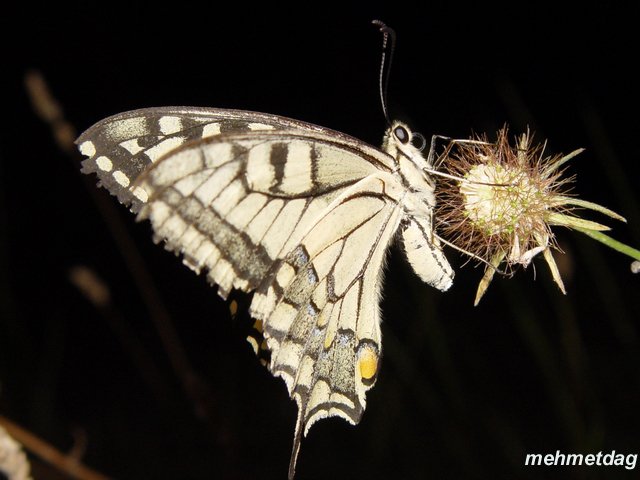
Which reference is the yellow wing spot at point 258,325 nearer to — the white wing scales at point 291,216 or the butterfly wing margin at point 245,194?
the white wing scales at point 291,216

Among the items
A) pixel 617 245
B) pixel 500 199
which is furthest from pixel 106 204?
pixel 617 245

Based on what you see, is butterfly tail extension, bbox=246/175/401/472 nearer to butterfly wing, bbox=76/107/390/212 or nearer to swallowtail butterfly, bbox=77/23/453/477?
swallowtail butterfly, bbox=77/23/453/477

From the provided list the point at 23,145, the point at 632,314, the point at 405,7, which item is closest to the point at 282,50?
the point at 405,7

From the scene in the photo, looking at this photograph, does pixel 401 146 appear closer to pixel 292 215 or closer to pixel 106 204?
pixel 292 215

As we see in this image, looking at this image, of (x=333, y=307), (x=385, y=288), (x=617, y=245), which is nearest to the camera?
(x=617, y=245)

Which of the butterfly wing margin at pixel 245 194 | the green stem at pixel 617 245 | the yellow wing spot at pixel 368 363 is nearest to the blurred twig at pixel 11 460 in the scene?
the butterfly wing margin at pixel 245 194

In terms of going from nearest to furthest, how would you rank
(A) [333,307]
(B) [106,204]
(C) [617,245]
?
(C) [617,245], (A) [333,307], (B) [106,204]

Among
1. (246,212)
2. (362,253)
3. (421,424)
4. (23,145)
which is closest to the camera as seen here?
(246,212)

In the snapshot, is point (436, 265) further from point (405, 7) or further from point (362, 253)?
point (405, 7)
